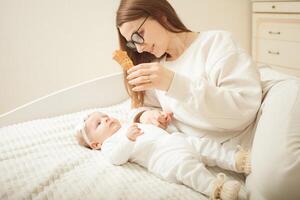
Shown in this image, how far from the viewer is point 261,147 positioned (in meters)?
0.90

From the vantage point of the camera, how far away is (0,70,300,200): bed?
91 cm

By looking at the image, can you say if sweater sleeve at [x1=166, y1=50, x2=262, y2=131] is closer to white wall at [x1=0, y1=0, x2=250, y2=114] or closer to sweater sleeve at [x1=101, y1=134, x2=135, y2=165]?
sweater sleeve at [x1=101, y1=134, x2=135, y2=165]

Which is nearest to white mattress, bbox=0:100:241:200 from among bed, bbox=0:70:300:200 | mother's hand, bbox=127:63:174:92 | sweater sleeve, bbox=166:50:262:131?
bed, bbox=0:70:300:200

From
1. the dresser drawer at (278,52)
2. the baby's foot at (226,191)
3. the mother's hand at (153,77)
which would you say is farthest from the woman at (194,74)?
the dresser drawer at (278,52)

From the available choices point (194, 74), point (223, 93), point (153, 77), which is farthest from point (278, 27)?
point (153, 77)

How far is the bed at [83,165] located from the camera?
913mm

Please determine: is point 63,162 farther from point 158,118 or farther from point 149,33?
point 149,33

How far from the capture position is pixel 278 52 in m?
2.47

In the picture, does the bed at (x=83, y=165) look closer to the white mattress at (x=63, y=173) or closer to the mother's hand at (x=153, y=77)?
the white mattress at (x=63, y=173)

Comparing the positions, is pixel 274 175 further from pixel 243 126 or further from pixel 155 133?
pixel 155 133

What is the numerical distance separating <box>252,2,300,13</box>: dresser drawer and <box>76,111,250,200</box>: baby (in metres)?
1.46

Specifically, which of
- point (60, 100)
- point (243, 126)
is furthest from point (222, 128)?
point (60, 100)

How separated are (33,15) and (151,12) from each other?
104 centimetres

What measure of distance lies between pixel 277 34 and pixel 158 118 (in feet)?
5.13
